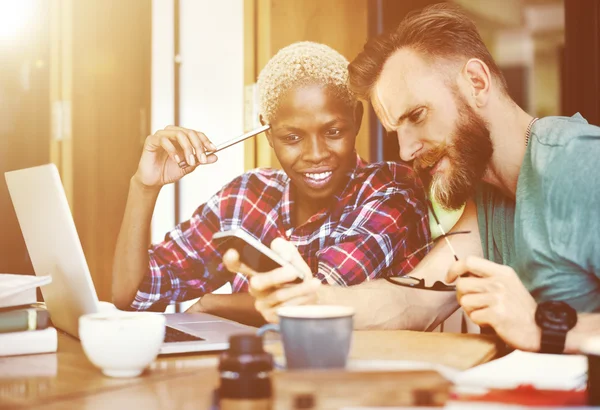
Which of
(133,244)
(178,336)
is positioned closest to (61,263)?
(178,336)

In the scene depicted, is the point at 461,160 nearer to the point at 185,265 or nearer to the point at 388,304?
the point at 388,304

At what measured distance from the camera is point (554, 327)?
1271 mm

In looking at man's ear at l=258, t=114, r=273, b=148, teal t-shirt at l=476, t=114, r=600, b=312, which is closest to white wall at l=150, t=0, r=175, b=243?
man's ear at l=258, t=114, r=273, b=148

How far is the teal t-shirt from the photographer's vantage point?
1509 millimetres

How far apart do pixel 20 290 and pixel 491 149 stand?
122 centimetres

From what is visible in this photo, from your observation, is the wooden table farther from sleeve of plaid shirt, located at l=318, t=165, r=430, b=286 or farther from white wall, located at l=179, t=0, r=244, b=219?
white wall, located at l=179, t=0, r=244, b=219

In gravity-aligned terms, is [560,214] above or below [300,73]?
below

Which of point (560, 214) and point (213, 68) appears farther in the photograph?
point (213, 68)

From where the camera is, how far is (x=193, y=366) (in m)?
1.09

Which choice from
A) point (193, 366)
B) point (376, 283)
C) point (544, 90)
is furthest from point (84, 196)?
point (544, 90)

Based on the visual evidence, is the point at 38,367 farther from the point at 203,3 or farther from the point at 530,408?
the point at 203,3

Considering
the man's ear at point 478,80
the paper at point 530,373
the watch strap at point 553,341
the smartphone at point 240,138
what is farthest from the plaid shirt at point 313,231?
the paper at point 530,373

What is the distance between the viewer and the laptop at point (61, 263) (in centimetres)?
119

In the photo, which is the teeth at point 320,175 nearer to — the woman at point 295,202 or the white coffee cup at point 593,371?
the woman at point 295,202
